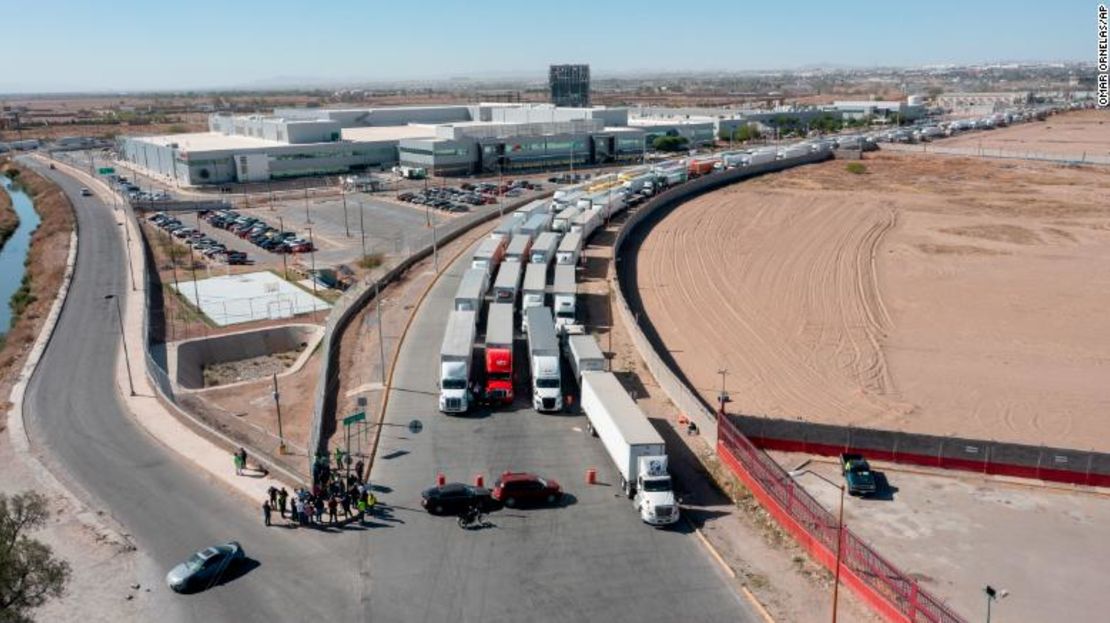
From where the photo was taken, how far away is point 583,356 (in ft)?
74.9

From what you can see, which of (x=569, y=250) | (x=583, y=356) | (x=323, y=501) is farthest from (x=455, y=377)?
(x=569, y=250)

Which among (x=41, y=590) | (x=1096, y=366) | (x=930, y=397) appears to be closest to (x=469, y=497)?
(x=41, y=590)

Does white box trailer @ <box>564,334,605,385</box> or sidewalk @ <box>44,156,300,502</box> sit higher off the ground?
white box trailer @ <box>564,334,605,385</box>

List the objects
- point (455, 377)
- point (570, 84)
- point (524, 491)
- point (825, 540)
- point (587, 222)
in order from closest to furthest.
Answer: point (825, 540)
point (524, 491)
point (455, 377)
point (587, 222)
point (570, 84)

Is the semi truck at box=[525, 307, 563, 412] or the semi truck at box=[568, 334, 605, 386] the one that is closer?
the semi truck at box=[525, 307, 563, 412]

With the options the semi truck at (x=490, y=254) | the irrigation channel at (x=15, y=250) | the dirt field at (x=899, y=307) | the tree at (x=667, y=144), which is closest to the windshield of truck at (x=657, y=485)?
the dirt field at (x=899, y=307)

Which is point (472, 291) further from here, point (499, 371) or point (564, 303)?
point (499, 371)

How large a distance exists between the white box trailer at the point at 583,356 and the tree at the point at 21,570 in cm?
1311

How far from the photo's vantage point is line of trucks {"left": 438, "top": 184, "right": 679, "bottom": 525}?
17328 millimetres

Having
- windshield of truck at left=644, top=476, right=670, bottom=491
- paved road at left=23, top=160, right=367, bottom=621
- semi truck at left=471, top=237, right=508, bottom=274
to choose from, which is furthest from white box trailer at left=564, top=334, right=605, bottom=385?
semi truck at left=471, top=237, right=508, bottom=274

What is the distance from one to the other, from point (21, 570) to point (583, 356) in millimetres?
14295

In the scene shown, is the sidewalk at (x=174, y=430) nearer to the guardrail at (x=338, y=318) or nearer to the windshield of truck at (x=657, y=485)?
the guardrail at (x=338, y=318)

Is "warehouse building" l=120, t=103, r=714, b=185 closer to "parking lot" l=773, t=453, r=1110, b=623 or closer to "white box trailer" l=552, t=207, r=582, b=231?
"white box trailer" l=552, t=207, r=582, b=231

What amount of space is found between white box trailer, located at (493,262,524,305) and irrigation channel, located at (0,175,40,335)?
22026mm
